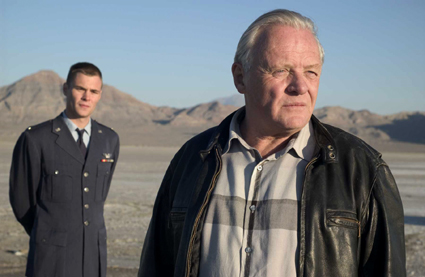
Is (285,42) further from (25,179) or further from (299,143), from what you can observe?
(25,179)

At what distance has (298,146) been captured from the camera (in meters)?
2.25

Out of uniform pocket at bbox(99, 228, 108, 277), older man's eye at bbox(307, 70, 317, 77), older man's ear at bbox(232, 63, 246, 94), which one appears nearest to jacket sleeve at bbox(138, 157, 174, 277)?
older man's ear at bbox(232, 63, 246, 94)

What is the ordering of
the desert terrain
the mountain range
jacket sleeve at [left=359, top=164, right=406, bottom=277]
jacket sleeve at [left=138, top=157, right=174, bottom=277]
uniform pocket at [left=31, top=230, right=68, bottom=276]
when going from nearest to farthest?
jacket sleeve at [left=359, top=164, right=406, bottom=277], jacket sleeve at [left=138, top=157, right=174, bottom=277], uniform pocket at [left=31, top=230, right=68, bottom=276], the desert terrain, the mountain range

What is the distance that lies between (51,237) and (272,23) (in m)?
2.25

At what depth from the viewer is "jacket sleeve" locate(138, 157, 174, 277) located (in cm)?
247

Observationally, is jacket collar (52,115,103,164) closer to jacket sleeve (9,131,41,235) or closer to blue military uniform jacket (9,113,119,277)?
blue military uniform jacket (9,113,119,277)

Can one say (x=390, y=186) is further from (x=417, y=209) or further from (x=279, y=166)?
(x=417, y=209)

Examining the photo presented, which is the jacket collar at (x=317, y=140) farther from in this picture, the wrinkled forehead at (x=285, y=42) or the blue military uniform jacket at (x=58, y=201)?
the blue military uniform jacket at (x=58, y=201)

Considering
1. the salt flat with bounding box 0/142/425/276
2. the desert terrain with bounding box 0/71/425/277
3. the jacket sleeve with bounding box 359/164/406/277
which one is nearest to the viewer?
the jacket sleeve with bounding box 359/164/406/277

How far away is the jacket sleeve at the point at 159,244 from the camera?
247 centimetres

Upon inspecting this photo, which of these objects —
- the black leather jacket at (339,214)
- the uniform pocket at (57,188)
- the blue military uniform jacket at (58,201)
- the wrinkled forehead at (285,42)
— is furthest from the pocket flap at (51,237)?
the wrinkled forehead at (285,42)

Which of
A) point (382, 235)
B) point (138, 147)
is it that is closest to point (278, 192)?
point (382, 235)

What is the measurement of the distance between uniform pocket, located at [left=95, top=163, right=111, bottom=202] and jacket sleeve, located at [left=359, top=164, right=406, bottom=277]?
7.75 ft

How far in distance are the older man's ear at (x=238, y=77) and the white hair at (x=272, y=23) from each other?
106 mm
